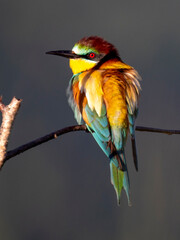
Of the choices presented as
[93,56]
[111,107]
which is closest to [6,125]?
[111,107]

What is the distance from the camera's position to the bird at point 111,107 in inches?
48.6

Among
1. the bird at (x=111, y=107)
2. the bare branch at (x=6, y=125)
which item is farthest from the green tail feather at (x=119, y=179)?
the bare branch at (x=6, y=125)

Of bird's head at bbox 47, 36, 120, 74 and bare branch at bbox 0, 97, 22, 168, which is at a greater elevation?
bird's head at bbox 47, 36, 120, 74

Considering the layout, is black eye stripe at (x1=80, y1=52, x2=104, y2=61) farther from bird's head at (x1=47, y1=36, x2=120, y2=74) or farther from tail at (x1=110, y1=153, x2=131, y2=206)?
tail at (x1=110, y1=153, x2=131, y2=206)

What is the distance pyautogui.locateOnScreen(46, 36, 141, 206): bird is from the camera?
4.05ft

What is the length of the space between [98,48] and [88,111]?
0.40m

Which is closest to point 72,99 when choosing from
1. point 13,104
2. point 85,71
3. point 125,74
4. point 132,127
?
point 85,71

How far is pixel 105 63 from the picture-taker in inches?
61.6

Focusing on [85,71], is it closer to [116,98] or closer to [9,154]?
[116,98]

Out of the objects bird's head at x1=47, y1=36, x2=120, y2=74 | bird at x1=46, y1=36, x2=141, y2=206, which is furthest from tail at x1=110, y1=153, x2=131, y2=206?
bird's head at x1=47, y1=36, x2=120, y2=74

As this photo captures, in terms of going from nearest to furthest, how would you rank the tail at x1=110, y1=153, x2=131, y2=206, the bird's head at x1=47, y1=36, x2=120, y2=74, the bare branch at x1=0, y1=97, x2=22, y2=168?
the bare branch at x1=0, y1=97, x2=22, y2=168
the tail at x1=110, y1=153, x2=131, y2=206
the bird's head at x1=47, y1=36, x2=120, y2=74

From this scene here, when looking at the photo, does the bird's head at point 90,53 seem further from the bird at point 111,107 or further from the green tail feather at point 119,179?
the green tail feather at point 119,179

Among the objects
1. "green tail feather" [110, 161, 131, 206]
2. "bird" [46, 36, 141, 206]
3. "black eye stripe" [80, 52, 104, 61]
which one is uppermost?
"black eye stripe" [80, 52, 104, 61]

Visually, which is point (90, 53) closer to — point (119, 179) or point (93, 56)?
point (93, 56)
